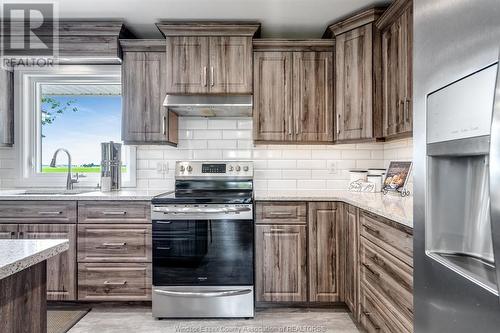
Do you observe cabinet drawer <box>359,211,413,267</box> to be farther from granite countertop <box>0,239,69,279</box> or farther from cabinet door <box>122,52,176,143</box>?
cabinet door <box>122,52,176,143</box>

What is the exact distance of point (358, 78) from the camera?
2732mm

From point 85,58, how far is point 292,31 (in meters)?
1.87

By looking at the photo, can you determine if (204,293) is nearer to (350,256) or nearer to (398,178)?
(350,256)

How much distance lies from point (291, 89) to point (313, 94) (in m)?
0.20

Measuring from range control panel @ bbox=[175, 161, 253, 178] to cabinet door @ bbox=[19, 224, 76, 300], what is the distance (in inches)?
39.7

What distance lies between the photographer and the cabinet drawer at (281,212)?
264 centimetres

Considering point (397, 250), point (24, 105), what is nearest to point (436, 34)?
point (397, 250)

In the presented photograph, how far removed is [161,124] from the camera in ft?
9.59

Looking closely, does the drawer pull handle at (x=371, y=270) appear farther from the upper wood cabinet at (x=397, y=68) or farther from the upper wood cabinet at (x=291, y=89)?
the upper wood cabinet at (x=291, y=89)

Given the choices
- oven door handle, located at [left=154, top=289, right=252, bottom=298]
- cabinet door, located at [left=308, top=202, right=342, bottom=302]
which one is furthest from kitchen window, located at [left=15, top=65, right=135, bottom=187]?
cabinet door, located at [left=308, top=202, right=342, bottom=302]

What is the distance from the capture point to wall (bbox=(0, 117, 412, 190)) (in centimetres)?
320

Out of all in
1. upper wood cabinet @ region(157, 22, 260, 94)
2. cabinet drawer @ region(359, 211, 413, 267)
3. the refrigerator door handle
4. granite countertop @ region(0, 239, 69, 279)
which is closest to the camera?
the refrigerator door handle

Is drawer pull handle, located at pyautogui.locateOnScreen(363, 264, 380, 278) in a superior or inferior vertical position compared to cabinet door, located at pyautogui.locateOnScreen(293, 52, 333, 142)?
inferior
